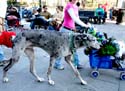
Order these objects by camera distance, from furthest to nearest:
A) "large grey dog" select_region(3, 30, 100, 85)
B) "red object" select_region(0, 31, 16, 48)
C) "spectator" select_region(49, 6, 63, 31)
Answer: "spectator" select_region(49, 6, 63, 31) → "red object" select_region(0, 31, 16, 48) → "large grey dog" select_region(3, 30, 100, 85)

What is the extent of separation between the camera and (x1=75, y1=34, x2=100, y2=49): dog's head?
6.76m

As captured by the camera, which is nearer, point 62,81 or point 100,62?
point 62,81

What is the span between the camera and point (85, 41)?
677 cm

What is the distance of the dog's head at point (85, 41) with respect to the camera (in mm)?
6758

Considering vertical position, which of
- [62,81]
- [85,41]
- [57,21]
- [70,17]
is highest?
[70,17]

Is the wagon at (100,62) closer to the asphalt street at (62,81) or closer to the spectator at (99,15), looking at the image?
the asphalt street at (62,81)

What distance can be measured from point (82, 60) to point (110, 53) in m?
2.21

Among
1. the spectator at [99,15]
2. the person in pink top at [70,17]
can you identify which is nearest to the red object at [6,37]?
the person in pink top at [70,17]

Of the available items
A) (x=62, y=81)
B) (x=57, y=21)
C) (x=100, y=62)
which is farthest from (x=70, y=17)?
(x=57, y=21)

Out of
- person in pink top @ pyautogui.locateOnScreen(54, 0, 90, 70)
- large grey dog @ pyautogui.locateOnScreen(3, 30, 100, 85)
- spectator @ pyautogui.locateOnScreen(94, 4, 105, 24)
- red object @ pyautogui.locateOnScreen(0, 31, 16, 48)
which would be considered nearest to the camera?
large grey dog @ pyautogui.locateOnScreen(3, 30, 100, 85)

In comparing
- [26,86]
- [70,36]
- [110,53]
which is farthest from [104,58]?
[26,86]

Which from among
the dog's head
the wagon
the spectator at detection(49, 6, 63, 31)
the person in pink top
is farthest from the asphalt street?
the spectator at detection(49, 6, 63, 31)

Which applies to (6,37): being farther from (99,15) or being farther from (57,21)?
(99,15)

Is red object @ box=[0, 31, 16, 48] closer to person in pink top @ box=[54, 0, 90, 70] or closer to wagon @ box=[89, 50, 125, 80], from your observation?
person in pink top @ box=[54, 0, 90, 70]
